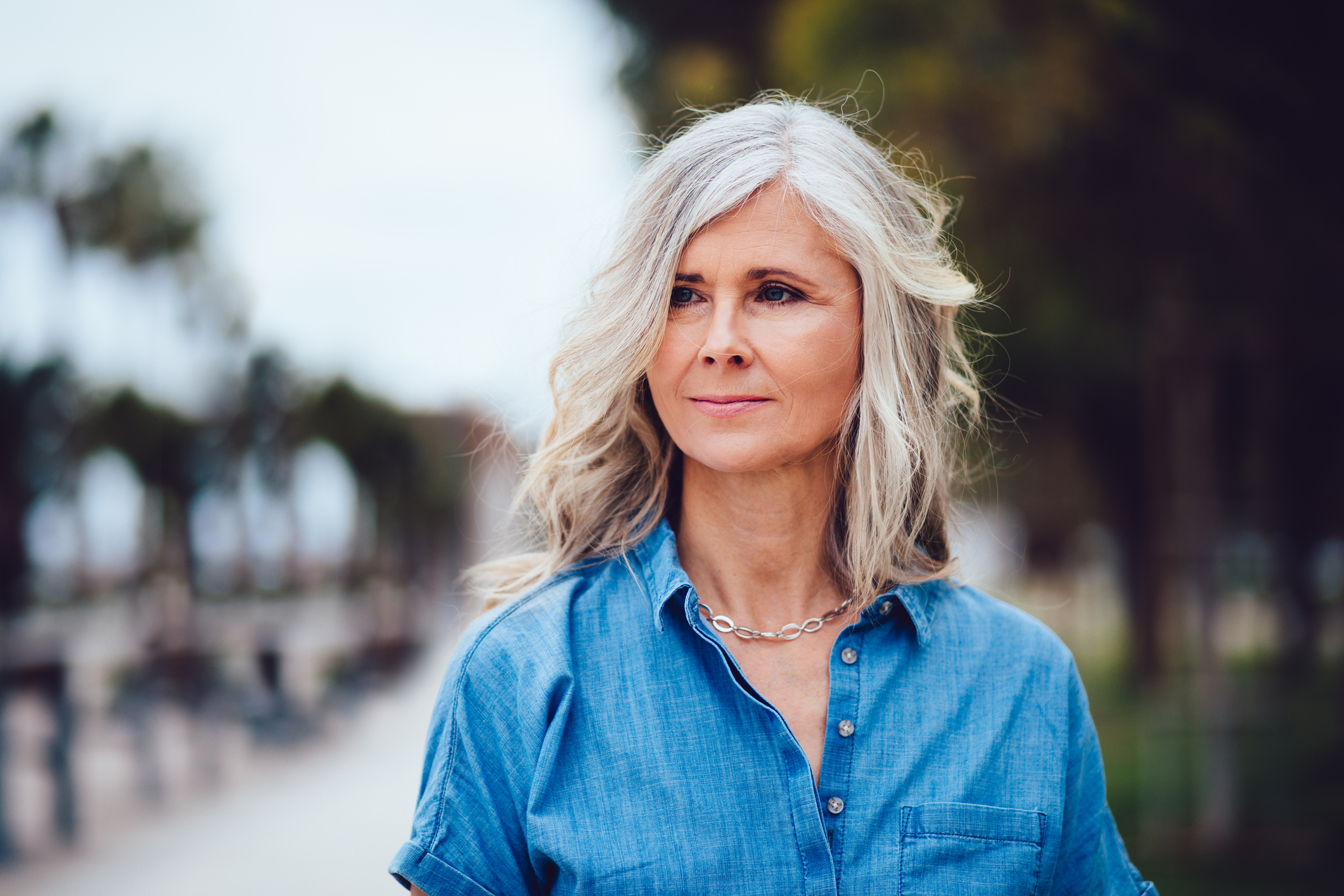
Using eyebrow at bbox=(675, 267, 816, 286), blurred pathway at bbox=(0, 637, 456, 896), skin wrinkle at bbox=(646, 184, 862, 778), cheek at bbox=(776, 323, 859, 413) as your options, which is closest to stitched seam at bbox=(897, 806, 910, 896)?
skin wrinkle at bbox=(646, 184, 862, 778)

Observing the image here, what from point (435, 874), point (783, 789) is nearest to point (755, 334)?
point (783, 789)

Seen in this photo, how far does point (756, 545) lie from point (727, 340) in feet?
1.33

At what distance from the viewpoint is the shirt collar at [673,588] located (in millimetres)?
1921

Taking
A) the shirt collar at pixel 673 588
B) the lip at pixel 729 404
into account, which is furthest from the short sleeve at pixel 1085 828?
the lip at pixel 729 404

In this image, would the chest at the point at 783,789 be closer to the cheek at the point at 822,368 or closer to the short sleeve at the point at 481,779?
the short sleeve at the point at 481,779

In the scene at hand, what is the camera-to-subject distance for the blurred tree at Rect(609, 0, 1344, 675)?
5578mm

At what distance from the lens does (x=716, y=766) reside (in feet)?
5.82

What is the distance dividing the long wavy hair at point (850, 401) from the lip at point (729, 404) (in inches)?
5.5

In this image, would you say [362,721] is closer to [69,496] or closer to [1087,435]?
[69,496]

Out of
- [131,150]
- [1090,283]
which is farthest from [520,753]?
[131,150]

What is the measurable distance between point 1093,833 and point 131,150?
57.0 ft

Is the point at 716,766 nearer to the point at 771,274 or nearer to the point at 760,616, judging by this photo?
the point at 760,616

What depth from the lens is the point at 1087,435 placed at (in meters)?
14.9

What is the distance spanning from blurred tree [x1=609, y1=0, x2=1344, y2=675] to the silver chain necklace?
2.61 m
